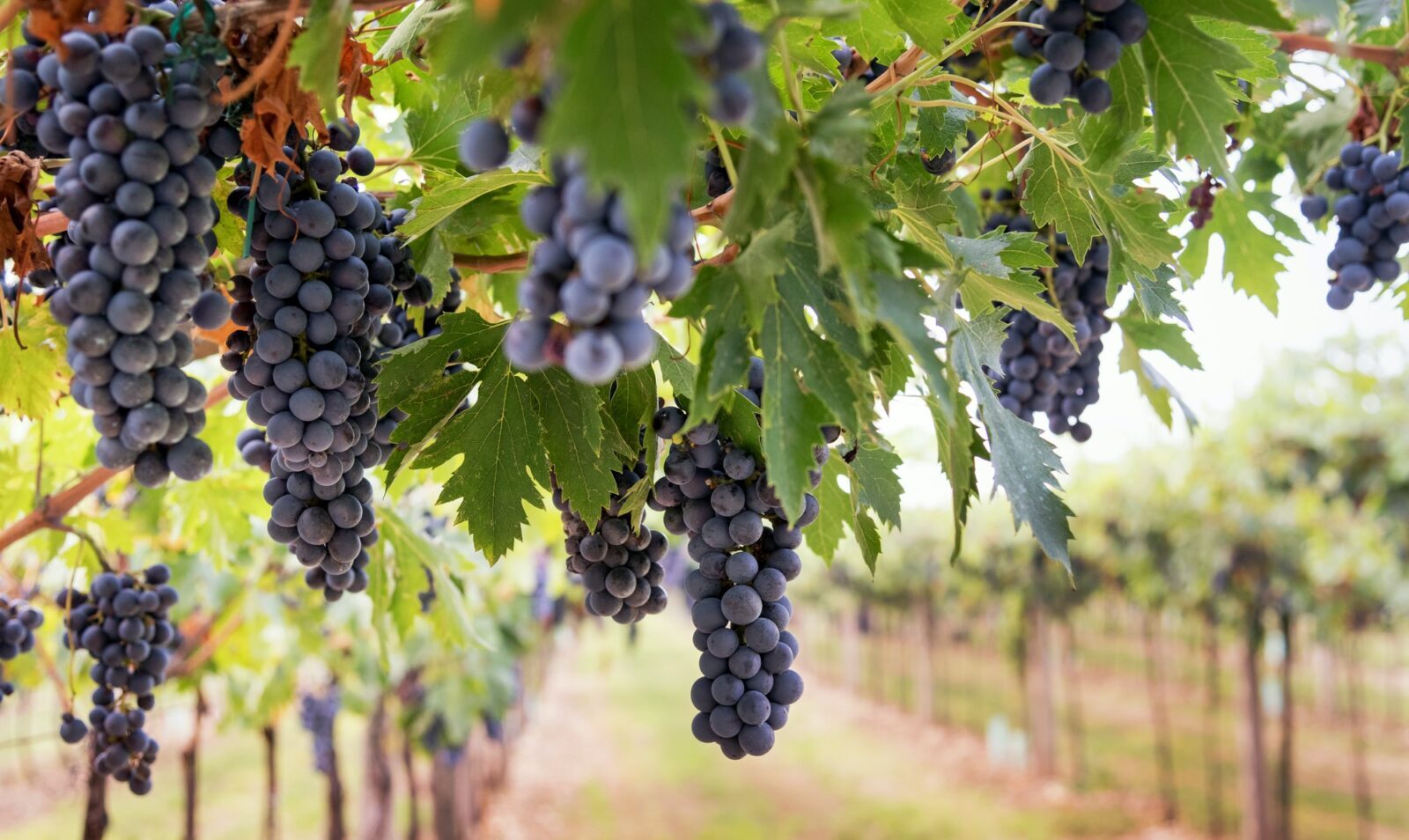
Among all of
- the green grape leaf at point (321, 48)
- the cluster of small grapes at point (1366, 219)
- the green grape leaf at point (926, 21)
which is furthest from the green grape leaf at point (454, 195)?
the cluster of small grapes at point (1366, 219)

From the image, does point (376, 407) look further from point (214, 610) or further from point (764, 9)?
point (214, 610)

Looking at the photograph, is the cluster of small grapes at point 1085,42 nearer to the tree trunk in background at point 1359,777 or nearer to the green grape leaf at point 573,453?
the green grape leaf at point 573,453

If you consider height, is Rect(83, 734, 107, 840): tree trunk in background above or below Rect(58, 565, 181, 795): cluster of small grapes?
below

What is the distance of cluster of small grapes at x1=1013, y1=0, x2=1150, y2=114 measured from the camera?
1314 mm

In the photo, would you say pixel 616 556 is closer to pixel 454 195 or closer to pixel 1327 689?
pixel 454 195

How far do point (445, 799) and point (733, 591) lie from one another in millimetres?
8683

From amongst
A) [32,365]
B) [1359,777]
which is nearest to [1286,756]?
[1359,777]

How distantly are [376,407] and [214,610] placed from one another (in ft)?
11.6

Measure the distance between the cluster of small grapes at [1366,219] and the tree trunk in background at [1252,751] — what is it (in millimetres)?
9831

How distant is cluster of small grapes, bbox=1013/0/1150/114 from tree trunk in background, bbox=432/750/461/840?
8.83m

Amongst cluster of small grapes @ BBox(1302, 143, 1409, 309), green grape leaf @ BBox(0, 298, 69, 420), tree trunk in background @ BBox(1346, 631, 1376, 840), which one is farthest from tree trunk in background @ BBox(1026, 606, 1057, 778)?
green grape leaf @ BBox(0, 298, 69, 420)

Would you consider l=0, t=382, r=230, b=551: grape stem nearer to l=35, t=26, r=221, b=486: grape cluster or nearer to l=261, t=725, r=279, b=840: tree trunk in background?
l=35, t=26, r=221, b=486: grape cluster

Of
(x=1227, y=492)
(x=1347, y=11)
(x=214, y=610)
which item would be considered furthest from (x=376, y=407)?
(x=1227, y=492)

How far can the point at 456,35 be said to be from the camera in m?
0.91
